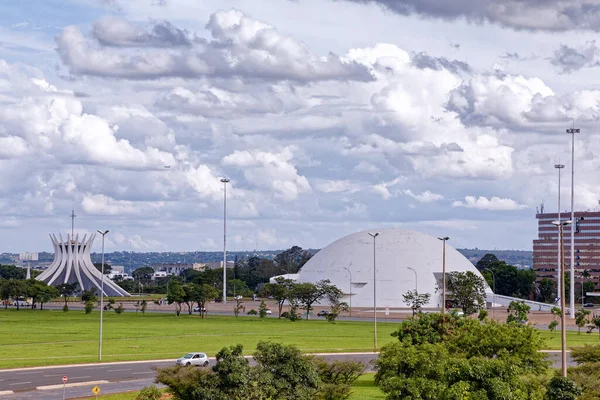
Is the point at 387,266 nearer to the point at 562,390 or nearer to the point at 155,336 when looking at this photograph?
the point at 155,336

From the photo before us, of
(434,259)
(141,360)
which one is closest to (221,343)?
(141,360)

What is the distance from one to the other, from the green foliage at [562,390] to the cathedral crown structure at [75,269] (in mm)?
150911

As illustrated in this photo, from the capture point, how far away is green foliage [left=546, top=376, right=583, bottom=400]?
32281 millimetres

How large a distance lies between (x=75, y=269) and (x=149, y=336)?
106 metres

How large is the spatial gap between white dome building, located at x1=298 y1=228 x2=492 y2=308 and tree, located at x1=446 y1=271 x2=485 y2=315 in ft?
116

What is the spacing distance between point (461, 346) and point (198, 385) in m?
16.9

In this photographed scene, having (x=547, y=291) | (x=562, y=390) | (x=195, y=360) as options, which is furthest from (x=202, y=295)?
(x=547, y=291)

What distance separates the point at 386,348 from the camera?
4228 cm

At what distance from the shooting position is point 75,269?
18038cm

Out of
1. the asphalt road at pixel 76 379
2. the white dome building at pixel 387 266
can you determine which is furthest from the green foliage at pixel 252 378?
the white dome building at pixel 387 266

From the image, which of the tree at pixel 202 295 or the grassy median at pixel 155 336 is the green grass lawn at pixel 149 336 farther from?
the tree at pixel 202 295

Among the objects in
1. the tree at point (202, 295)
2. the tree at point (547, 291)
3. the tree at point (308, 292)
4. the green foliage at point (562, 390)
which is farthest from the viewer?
the tree at point (547, 291)

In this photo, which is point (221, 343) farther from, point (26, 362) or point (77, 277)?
point (77, 277)

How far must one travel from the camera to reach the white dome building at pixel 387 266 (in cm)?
15650
